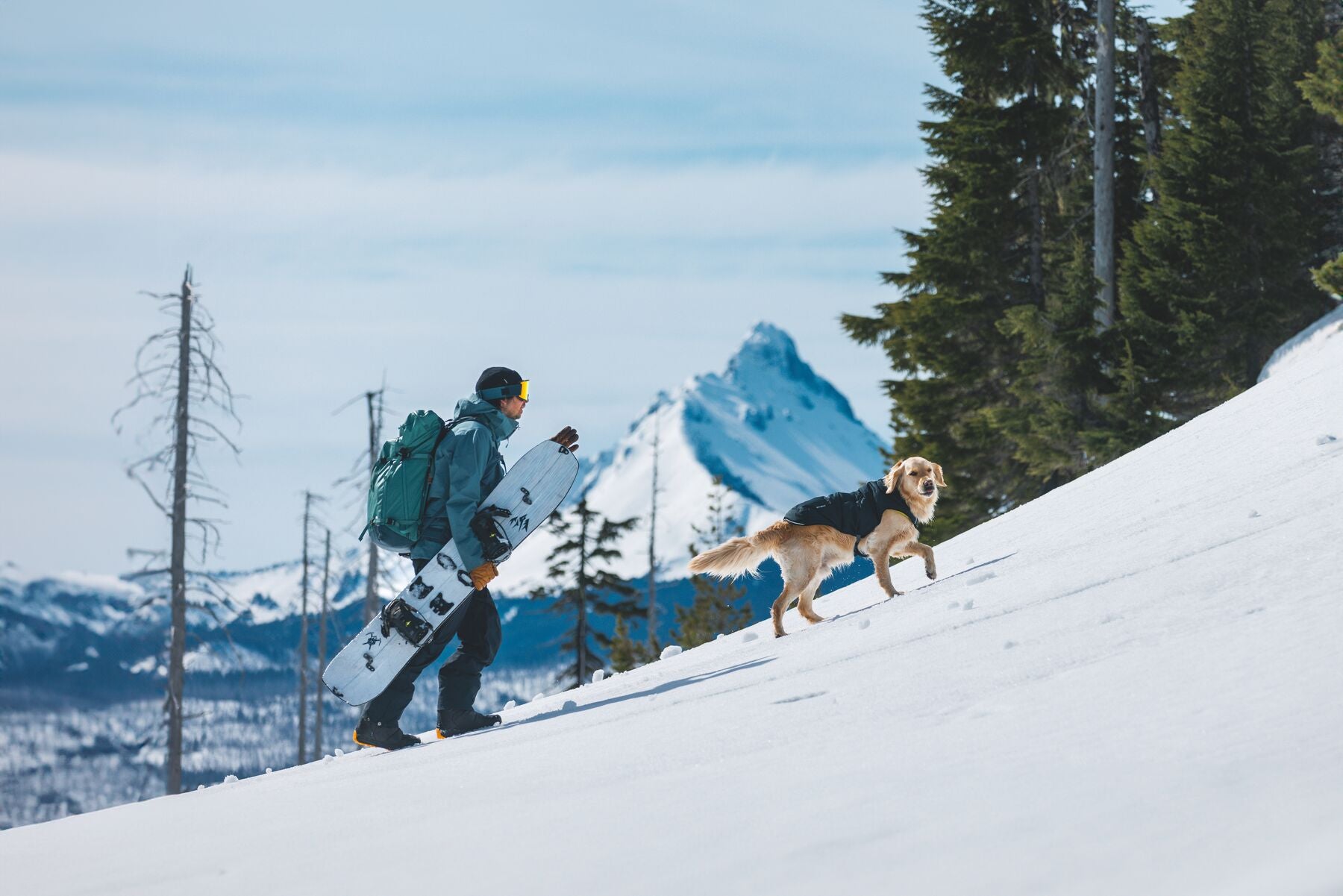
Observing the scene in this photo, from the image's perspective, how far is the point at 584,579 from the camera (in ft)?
126

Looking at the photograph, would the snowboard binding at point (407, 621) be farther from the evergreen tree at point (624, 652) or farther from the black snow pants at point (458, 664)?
the evergreen tree at point (624, 652)

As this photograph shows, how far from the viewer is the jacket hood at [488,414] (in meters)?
7.27

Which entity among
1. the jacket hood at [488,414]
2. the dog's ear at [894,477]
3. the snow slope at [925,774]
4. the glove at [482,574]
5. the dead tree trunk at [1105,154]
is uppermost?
the dead tree trunk at [1105,154]

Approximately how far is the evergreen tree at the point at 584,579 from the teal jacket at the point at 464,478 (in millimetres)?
30324

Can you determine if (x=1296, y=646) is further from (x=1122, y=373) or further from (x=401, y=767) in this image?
(x=1122, y=373)

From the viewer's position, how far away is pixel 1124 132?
1028 inches

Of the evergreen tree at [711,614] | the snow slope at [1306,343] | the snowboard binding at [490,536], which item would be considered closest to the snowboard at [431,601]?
the snowboard binding at [490,536]

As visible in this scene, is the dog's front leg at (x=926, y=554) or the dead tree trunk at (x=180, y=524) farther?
the dead tree trunk at (x=180, y=524)

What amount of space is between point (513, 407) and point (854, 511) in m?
2.89

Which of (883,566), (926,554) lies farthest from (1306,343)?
(883,566)

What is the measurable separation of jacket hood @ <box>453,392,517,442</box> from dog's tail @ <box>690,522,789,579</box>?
2.04 m

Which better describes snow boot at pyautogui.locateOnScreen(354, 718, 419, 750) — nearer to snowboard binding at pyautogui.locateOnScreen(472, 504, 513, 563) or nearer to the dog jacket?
snowboard binding at pyautogui.locateOnScreen(472, 504, 513, 563)

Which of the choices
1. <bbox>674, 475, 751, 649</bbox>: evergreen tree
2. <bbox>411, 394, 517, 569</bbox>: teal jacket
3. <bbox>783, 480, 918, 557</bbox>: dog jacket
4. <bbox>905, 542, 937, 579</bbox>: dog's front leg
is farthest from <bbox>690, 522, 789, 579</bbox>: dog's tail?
<bbox>674, 475, 751, 649</bbox>: evergreen tree

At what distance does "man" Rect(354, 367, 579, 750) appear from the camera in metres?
7.05
